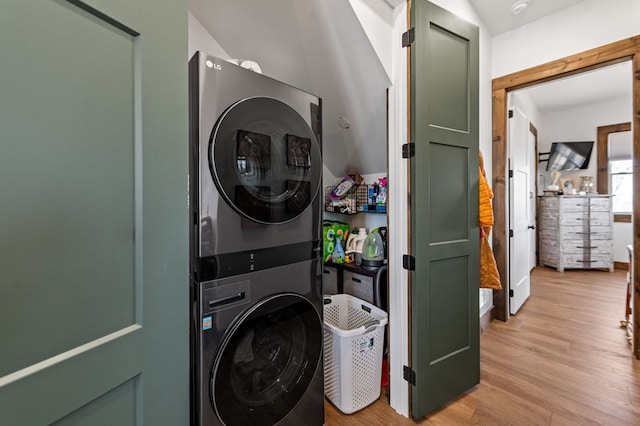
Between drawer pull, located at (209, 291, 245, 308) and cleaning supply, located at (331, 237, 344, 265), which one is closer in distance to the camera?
drawer pull, located at (209, 291, 245, 308)

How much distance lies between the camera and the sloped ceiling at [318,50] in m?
1.53

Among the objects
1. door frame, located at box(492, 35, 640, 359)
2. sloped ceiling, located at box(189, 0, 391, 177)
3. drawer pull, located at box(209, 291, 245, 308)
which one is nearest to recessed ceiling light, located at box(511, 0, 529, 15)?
door frame, located at box(492, 35, 640, 359)

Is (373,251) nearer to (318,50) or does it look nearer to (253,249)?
(253,249)

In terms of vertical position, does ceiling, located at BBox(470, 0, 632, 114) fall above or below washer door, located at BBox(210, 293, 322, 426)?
above

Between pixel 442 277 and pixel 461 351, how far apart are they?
0.51m

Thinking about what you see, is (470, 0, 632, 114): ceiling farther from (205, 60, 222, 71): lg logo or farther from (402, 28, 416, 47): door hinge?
(205, 60, 222, 71): lg logo

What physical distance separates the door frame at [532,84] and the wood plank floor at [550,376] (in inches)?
11.3

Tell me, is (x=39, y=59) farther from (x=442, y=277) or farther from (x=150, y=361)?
(x=442, y=277)

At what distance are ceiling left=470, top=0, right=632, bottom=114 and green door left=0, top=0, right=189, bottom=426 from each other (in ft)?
9.39

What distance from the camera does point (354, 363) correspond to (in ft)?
4.99

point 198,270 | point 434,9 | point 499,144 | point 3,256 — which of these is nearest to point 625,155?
point 499,144

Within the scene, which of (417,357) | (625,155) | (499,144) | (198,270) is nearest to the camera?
(198,270)

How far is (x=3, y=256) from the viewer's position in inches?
16.1

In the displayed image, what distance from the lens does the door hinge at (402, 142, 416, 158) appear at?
4.79 feet
